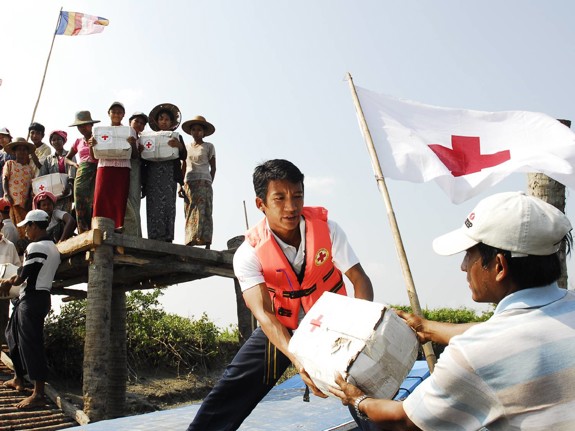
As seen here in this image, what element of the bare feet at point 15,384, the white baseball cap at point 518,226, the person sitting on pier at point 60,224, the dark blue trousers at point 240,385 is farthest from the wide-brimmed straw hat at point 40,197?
the white baseball cap at point 518,226

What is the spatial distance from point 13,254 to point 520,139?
18.1 ft

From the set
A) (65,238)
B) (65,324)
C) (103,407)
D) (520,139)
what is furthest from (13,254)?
(520,139)

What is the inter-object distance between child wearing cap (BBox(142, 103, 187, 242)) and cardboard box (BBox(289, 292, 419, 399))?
14.7ft

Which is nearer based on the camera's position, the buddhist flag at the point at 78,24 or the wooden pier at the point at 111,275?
the wooden pier at the point at 111,275

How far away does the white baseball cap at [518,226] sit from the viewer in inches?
69.9

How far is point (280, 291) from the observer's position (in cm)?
323

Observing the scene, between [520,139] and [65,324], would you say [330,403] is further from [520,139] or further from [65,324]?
[65,324]

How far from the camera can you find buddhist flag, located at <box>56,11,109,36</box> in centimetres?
1116

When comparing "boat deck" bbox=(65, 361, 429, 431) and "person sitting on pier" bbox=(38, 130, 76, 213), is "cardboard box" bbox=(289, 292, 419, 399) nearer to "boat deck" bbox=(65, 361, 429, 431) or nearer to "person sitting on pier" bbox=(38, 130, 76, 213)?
"boat deck" bbox=(65, 361, 429, 431)

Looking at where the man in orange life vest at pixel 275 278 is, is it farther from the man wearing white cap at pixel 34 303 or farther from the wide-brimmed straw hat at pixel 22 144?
the wide-brimmed straw hat at pixel 22 144

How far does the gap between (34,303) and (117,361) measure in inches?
110

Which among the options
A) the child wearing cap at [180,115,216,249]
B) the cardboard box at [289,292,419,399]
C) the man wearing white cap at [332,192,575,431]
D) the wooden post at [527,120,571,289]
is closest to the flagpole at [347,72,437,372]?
the cardboard box at [289,292,419,399]

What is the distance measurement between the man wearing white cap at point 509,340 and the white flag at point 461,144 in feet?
7.70

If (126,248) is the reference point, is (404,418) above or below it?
below
